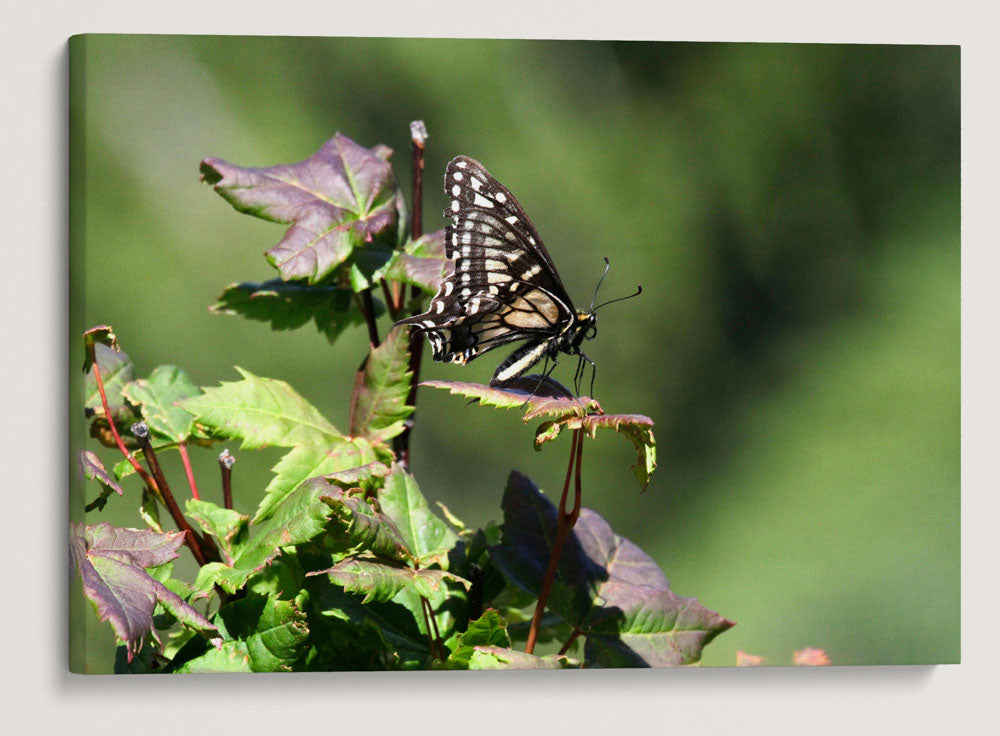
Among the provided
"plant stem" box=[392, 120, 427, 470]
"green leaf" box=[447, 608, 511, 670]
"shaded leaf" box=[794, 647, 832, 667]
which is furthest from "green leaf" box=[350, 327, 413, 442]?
"shaded leaf" box=[794, 647, 832, 667]

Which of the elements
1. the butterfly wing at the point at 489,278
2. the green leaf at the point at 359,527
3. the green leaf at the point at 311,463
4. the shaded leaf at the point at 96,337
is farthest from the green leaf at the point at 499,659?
the shaded leaf at the point at 96,337

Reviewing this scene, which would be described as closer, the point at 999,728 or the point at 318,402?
the point at 999,728

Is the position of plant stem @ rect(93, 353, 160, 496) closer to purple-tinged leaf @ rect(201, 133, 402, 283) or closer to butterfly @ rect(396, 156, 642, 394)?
purple-tinged leaf @ rect(201, 133, 402, 283)

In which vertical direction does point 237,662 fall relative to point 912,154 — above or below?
below

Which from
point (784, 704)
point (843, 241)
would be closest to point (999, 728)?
point (784, 704)

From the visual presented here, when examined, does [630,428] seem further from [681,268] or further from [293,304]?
[681,268]

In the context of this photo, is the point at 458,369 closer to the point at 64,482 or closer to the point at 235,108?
the point at 235,108

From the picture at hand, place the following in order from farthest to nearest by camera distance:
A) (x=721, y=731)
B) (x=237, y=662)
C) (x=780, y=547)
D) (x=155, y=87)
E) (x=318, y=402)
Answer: (x=318, y=402) < (x=780, y=547) < (x=155, y=87) < (x=721, y=731) < (x=237, y=662)

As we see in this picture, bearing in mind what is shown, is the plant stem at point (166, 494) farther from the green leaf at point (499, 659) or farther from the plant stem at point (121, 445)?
the green leaf at point (499, 659)
